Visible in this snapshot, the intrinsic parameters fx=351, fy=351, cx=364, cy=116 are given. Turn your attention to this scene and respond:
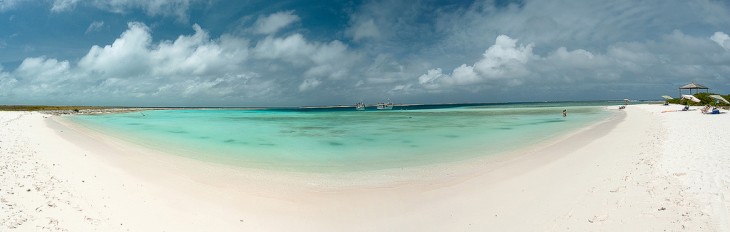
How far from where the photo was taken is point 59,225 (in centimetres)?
543

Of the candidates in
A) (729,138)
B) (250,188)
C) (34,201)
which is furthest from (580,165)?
(34,201)

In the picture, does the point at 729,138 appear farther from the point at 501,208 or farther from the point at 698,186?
the point at 501,208

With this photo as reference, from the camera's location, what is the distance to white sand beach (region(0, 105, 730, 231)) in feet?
18.5

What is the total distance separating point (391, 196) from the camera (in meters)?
7.92

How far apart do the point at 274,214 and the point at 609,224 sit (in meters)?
5.67

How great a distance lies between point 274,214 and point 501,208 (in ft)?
14.3

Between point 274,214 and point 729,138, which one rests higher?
point 729,138

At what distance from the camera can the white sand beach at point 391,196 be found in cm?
563

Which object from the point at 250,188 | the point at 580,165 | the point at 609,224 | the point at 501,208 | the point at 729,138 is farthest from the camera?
the point at 729,138

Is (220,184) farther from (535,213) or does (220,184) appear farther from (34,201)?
(535,213)

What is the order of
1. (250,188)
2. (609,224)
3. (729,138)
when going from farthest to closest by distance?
1. (729,138)
2. (250,188)
3. (609,224)

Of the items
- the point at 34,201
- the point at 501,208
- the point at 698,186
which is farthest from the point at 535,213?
the point at 34,201

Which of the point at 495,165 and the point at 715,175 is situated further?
the point at 495,165

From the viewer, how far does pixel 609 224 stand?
17.3 feet
